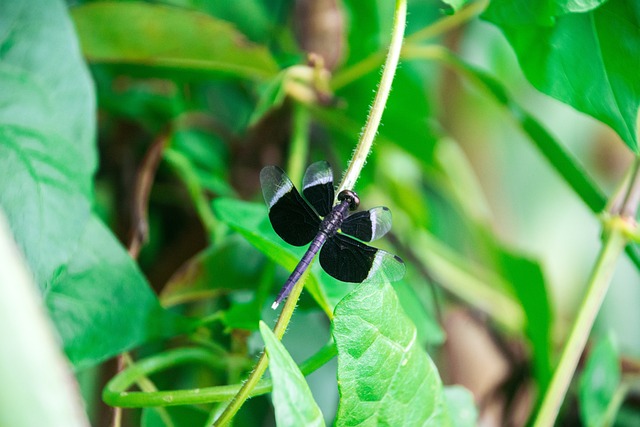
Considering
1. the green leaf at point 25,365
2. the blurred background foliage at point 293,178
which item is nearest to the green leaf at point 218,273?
the blurred background foliage at point 293,178

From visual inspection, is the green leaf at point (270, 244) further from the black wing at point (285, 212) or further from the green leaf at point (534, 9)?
the green leaf at point (534, 9)

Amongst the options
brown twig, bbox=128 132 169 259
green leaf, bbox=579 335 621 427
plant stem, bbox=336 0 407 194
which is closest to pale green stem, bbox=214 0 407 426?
plant stem, bbox=336 0 407 194

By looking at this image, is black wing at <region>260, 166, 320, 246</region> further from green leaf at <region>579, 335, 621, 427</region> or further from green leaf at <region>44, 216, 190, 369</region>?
green leaf at <region>579, 335, 621, 427</region>

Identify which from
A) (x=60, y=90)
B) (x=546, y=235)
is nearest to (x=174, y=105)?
(x=60, y=90)

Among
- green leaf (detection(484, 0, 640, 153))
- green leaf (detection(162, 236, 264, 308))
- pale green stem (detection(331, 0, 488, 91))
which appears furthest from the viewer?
pale green stem (detection(331, 0, 488, 91))

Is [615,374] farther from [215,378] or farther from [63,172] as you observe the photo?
[63,172]

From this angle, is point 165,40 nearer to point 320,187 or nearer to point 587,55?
point 320,187

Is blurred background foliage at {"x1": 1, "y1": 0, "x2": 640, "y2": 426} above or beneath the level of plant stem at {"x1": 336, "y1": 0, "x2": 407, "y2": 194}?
beneath

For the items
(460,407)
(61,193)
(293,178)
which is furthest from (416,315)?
(61,193)
